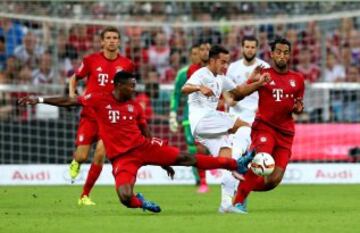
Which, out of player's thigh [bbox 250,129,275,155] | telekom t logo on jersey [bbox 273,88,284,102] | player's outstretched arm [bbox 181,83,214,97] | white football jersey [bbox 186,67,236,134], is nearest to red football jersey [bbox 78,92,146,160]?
player's outstretched arm [bbox 181,83,214,97]

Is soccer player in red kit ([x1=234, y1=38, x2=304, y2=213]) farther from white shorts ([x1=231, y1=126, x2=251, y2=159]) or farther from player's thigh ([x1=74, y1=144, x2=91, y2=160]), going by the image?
player's thigh ([x1=74, y1=144, x2=91, y2=160])

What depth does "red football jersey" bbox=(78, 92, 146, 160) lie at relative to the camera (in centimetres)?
1327

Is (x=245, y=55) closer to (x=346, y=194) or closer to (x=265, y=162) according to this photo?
(x=346, y=194)

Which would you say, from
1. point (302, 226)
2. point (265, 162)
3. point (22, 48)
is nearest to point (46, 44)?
point (22, 48)

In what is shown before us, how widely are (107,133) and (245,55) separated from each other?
13.6 ft

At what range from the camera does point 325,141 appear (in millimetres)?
22469

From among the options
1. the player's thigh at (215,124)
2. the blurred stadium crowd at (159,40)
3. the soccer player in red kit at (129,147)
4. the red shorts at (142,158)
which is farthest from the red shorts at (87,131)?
the blurred stadium crowd at (159,40)

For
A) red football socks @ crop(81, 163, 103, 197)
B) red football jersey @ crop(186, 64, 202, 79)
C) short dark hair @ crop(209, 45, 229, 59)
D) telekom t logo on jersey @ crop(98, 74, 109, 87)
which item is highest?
short dark hair @ crop(209, 45, 229, 59)

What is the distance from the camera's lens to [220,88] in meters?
14.7

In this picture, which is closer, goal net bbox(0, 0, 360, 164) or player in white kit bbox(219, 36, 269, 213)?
player in white kit bbox(219, 36, 269, 213)

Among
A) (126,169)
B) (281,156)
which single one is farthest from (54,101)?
(281,156)

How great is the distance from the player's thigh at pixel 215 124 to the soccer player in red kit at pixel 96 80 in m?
1.54

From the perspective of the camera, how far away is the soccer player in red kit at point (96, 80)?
1555 cm

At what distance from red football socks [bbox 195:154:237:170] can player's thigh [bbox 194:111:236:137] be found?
150 centimetres
